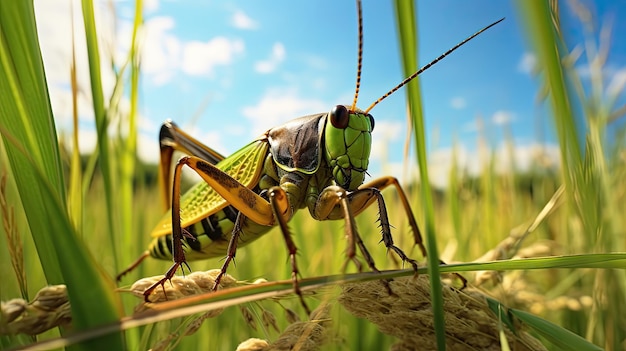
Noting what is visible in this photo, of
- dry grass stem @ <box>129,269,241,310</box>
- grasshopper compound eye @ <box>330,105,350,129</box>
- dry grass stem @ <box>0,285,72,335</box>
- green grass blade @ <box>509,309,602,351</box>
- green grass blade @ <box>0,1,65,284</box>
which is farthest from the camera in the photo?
grasshopper compound eye @ <box>330,105,350,129</box>

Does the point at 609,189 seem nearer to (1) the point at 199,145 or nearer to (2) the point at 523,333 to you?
(2) the point at 523,333

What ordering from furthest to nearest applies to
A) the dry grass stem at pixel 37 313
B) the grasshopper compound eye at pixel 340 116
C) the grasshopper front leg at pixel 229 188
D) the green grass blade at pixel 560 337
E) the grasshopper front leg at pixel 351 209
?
the grasshopper compound eye at pixel 340 116
the grasshopper front leg at pixel 229 188
the grasshopper front leg at pixel 351 209
the green grass blade at pixel 560 337
the dry grass stem at pixel 37 313

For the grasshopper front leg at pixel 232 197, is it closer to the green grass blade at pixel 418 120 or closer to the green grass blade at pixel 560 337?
the green grass blade at pixel 418 120

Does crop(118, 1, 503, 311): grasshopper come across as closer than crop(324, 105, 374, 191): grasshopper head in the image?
Yes

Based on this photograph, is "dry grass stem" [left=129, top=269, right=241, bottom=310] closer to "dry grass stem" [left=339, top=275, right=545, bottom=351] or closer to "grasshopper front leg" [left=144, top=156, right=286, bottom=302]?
"dry grass stem" [left=339, top=275, right=545, bottom=351]

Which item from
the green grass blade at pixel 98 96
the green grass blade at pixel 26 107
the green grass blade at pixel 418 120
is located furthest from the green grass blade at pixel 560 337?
the green grass blade at pixel 98 96

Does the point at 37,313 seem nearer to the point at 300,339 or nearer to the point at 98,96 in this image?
the point at 300,339

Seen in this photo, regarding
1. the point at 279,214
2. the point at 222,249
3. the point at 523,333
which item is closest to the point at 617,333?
the point at 523,333

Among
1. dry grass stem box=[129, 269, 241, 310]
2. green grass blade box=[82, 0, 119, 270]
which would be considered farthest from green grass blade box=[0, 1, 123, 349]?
green grass blade box=[82, 0, 119, 270]
